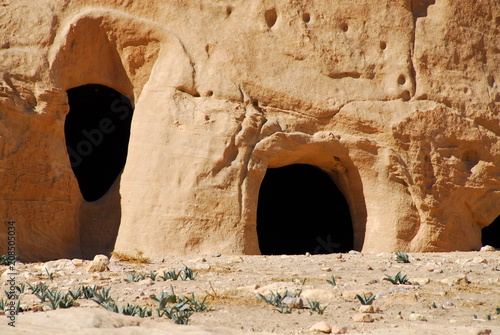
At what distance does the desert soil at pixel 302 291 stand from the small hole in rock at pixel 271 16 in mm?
3321

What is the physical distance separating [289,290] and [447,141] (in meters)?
4.86

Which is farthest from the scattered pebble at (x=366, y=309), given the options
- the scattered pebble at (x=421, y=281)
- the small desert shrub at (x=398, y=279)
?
the scattered pebble at (x=421, y=281)

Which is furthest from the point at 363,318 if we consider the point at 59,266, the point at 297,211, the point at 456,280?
the point at 297,211

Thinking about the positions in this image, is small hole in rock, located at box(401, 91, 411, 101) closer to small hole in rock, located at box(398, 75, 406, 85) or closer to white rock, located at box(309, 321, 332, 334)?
small hole in rock, located at box(398, 75, 406, 85)

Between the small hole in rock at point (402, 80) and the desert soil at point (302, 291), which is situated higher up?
the small hole in rock at point (402, 80)

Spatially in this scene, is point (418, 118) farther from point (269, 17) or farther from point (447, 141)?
point (269, 17)

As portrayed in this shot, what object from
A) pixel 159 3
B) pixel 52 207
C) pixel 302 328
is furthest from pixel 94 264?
pixel 159 3

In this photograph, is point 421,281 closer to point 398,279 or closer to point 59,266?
point 398,279

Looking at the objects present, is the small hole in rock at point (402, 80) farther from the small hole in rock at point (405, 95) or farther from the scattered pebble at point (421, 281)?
the scattered pebble at point (421, 281)

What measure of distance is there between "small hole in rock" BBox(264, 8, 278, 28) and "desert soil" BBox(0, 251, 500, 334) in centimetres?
332

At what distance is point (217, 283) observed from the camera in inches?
222

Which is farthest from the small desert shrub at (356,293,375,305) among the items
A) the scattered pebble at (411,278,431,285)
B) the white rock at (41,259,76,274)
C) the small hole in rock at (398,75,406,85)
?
the small hole in rock at (398,75,406,85)

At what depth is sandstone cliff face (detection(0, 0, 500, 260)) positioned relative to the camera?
25.6ft

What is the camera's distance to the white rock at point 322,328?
13.8ft
